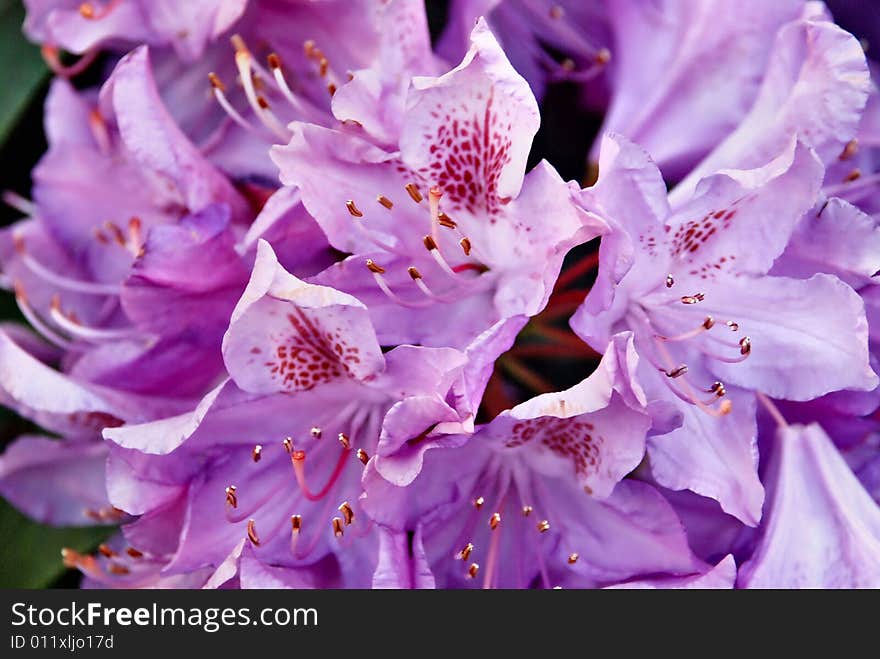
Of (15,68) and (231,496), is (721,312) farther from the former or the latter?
(15,68)

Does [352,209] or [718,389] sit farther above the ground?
[352,209]

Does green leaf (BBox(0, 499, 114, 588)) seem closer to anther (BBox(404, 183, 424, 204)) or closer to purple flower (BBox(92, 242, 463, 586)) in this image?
purple flower (BBox(92, 242, 463, 586))

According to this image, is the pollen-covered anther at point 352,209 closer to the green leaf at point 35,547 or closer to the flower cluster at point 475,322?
the flower cluster at point 475,322

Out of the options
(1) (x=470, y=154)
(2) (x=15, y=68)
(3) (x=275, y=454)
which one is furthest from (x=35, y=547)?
(1) (x=470, y=154)

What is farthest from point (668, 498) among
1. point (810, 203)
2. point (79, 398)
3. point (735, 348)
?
point (79, 398)

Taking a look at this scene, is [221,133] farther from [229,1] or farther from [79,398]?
[79,398]

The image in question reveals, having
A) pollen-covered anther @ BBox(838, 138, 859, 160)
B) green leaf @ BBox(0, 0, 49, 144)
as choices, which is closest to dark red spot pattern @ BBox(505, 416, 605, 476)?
pollen-covered anther @ BBox(838, 138, 859, 160)
